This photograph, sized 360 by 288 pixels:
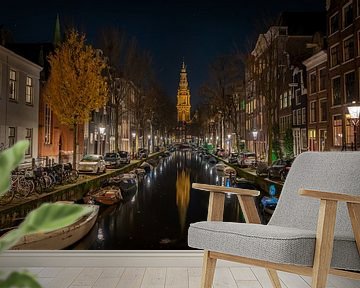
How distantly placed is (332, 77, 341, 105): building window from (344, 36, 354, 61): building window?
0.94m

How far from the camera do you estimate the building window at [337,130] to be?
1529 centimetres

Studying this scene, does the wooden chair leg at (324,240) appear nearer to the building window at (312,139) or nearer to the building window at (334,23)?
the building window at (334,23)

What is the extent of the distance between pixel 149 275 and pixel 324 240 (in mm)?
1244

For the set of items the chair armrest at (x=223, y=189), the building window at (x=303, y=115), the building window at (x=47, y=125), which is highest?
the building window at (x=303, y=115)

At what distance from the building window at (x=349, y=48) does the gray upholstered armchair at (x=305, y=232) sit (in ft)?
45.2

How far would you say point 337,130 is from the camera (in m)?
15.6

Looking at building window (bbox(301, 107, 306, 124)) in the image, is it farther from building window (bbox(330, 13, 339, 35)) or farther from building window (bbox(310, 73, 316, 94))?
building window (bbox(330, 13, 339, 35))

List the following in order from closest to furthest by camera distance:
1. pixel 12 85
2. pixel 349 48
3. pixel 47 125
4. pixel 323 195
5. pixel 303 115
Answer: pixel 323 195 < pixel 12 85 < pixel 349 48 < pixel 47 125 < pixel 303 115

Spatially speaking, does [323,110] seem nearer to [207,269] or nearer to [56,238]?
[56,238]

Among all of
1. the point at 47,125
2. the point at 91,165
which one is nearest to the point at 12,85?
the point at 91,165

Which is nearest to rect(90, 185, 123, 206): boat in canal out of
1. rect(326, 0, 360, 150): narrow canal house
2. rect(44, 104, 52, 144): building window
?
rect(44, 104, 52, 144): building window

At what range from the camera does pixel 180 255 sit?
2.64m

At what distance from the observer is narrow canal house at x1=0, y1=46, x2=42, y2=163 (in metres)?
11.6

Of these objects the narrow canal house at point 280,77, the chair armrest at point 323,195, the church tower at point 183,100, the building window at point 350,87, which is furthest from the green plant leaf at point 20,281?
the church tower at point 183,100
